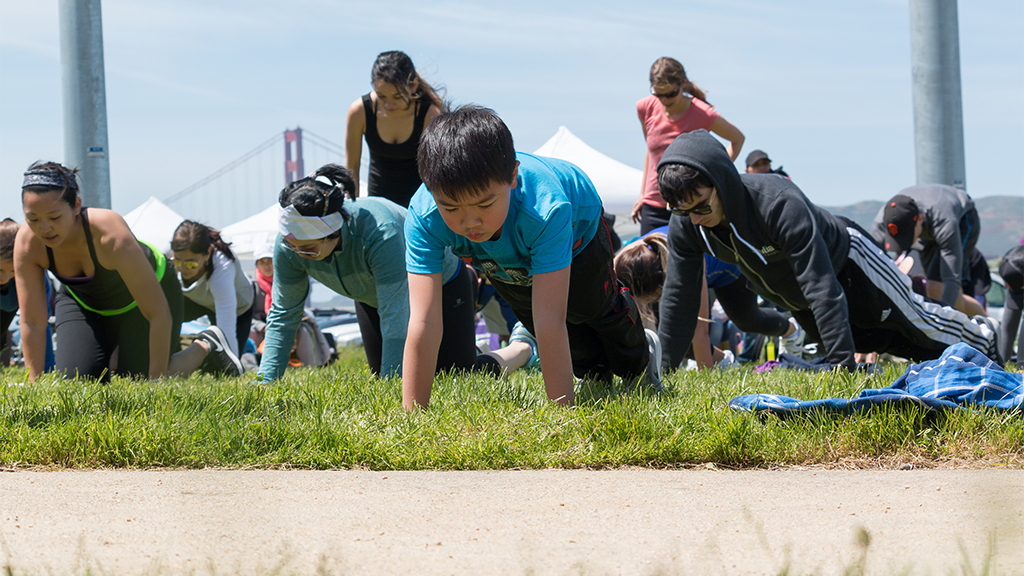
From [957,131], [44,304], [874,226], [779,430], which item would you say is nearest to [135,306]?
[44,304]

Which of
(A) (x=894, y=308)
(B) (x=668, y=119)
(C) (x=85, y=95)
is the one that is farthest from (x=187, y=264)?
(A) (x=894, y=308)

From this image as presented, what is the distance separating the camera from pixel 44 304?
5.62 m

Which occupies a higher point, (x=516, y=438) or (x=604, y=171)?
(x=604, y=171)

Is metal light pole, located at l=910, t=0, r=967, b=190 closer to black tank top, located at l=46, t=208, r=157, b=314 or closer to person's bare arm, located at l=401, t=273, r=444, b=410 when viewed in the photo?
person's bare arm, located at l=401, t=273, r=444, b=410

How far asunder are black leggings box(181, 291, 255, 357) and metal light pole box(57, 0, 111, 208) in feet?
4.28

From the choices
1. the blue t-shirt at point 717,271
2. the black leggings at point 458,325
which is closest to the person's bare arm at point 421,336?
the black leggings at point 458,325

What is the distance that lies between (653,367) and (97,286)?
3.77 metres

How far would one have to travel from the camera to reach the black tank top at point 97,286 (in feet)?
18.4

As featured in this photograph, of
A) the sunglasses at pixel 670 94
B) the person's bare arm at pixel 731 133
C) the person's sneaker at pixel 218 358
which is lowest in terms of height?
the person's sneaker at pixel 218 358

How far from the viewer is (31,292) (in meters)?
5.57

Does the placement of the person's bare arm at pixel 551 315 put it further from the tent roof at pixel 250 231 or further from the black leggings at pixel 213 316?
the tent roof at pixel 250 231

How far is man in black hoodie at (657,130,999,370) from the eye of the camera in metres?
4.58

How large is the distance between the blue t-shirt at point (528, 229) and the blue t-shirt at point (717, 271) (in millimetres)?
2654

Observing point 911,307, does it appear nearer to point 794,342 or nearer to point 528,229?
point 528,229
